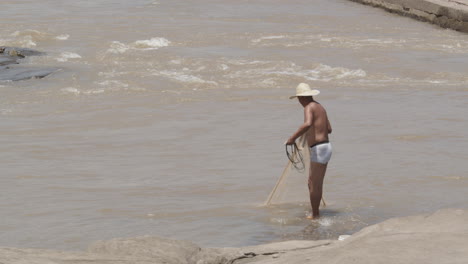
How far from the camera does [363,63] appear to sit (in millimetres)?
21953

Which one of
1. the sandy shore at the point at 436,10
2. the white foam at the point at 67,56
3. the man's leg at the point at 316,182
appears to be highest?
the man's leg at the point at 316,182

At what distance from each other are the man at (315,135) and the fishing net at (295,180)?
0.67 ft

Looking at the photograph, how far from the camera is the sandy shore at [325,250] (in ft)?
22.2

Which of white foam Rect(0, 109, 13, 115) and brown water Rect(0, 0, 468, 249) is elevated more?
brown water Rect(0, 0, 468, 249)

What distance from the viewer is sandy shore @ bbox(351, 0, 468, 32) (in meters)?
27.8

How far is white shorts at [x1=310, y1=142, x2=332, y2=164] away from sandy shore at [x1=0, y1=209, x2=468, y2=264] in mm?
1828

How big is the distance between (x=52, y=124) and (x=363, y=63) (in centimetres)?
868

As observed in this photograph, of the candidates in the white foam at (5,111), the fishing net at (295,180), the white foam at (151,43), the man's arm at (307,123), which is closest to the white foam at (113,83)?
the white foam at (5,111)

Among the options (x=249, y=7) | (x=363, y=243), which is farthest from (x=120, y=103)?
(x=249, y=7)

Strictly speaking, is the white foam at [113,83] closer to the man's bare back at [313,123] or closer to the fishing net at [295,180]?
the fishing net at [295,180]

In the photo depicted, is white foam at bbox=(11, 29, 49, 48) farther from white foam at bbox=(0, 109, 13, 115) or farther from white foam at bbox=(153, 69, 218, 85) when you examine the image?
white foam at bbox=(0, 109, 13, 115)

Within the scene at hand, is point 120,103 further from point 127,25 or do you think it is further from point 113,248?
point 127,25

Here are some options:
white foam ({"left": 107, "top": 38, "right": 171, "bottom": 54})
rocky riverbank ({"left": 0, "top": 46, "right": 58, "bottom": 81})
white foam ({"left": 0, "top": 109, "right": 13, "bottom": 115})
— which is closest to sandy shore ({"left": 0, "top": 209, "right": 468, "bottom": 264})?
white foam ({"left": 0, "top": 109, "right": 13, "bottom": 115})

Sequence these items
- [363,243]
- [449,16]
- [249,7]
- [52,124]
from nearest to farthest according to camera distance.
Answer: [363,243] < [52,124] < [449,16] < [249,7]
